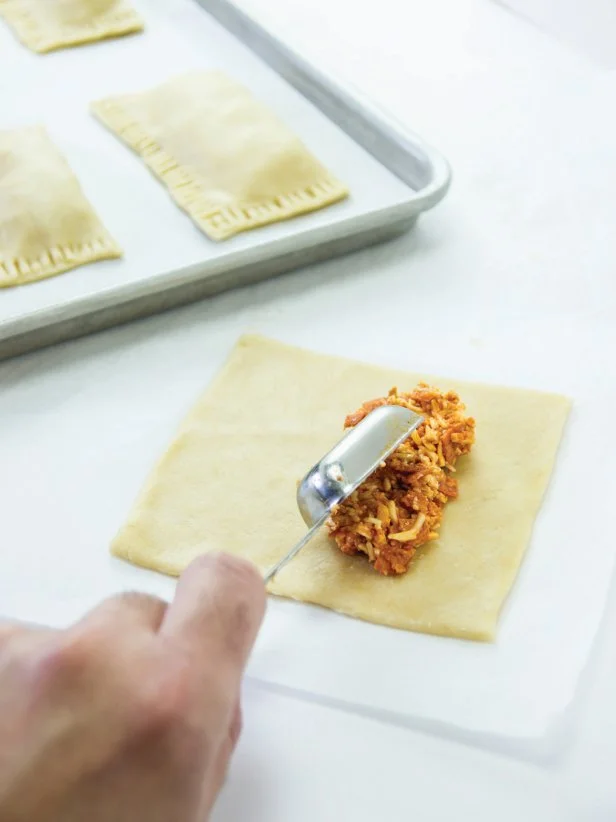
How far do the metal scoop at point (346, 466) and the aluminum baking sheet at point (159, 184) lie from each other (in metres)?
0.41

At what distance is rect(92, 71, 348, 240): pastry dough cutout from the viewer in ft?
4.73

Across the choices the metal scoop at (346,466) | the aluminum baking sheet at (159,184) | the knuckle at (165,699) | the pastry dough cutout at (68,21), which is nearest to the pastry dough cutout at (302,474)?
the metal scoop at (346,466)

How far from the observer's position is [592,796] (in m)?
0.80

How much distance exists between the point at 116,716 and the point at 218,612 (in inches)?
5.0

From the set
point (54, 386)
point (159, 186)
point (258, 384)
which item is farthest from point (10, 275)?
point (258, 384)

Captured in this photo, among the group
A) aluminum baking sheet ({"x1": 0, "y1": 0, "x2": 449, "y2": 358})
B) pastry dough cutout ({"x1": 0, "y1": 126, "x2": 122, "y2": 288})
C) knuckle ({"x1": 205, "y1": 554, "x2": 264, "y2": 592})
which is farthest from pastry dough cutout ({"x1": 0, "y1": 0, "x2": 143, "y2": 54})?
knuckle ({"x1": 205, "y1": 554, "x2": 264, "y2": 592})

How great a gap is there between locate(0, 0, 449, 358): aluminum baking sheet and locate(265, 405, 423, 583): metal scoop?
1.35 feet

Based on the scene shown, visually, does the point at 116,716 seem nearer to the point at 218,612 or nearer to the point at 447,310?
the point at 218,612

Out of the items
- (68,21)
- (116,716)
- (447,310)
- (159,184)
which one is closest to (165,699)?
(116,716)

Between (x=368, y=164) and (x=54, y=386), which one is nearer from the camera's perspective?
(x=54, y=386)

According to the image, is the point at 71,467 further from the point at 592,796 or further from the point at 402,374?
the point at 592,796

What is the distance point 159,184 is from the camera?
1.51 metres

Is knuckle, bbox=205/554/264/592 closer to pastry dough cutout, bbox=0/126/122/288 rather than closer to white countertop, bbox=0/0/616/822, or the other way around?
white countertop, bbox=0/0/616/822

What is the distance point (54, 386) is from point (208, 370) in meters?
0.21
